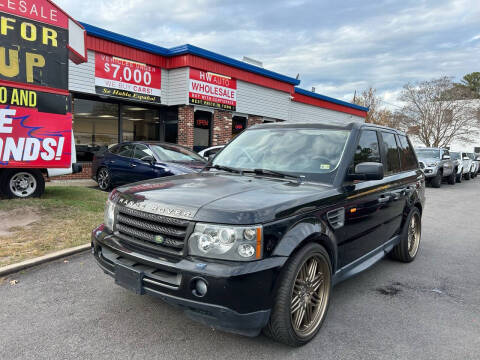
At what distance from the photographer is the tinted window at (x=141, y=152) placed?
9.14 metres

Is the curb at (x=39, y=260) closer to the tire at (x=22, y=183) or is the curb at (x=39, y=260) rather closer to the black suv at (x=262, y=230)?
the black suv at (x=262, y=230)

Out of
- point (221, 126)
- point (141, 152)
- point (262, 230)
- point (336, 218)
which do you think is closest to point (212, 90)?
point (221, 126)

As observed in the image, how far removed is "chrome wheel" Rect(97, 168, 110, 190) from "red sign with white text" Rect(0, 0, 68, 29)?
4040mm

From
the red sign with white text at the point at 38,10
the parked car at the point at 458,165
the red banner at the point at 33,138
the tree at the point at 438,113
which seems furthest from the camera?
the tree at the point at 438,113

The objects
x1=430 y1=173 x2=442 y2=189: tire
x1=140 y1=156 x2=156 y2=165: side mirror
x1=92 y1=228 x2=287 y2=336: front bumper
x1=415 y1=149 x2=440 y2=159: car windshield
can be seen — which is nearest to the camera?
x1=92 y1=228 x2=287 y2=336: front bumper

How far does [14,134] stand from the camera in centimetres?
679

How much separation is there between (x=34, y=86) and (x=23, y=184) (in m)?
2.03

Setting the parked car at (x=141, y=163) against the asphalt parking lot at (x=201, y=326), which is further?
the parked car at (x=141, y=163)

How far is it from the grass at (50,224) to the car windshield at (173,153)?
1799mm

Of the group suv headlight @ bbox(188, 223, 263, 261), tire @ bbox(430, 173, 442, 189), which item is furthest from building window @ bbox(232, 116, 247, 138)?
suv headlight @ bbox(188, 223, 263, 261)

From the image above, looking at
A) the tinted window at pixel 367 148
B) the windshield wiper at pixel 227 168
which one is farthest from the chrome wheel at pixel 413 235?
the windshield wiper at pixel 227 168

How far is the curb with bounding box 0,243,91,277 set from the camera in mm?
3947

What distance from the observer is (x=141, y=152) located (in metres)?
9.32

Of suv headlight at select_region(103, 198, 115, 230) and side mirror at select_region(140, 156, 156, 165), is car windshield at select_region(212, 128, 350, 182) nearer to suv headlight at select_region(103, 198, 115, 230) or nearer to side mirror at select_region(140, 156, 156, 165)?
suv headlight at select_region(103, 198, 115, 230)
